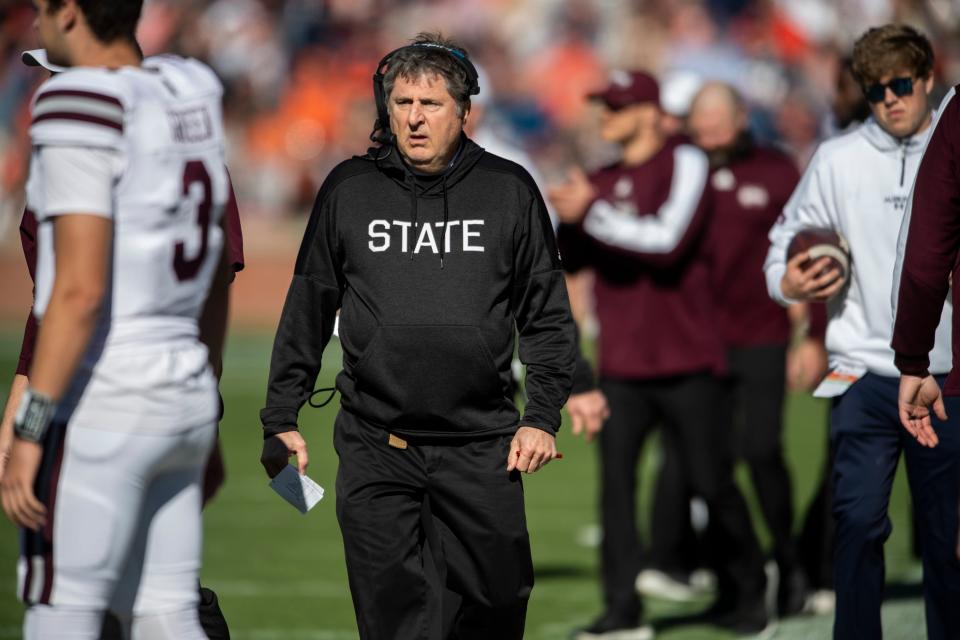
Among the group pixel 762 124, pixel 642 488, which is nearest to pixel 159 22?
pixel 762 124

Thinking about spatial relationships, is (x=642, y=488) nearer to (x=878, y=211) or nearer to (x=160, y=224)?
(x=878, y=211)

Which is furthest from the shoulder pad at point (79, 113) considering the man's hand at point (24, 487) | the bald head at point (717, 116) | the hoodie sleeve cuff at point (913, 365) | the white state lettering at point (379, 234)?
the bald head at point (717, 116)

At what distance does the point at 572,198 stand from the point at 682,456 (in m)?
1.30

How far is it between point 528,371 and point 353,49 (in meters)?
21.4

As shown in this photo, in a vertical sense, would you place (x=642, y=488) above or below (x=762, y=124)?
below

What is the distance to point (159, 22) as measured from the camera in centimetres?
2442

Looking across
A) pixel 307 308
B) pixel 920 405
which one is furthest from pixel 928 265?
pixel 307 308

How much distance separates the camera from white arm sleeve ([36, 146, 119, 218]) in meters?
3.54

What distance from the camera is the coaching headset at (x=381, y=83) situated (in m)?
4.77

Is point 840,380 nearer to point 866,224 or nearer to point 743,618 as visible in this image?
point 866,224

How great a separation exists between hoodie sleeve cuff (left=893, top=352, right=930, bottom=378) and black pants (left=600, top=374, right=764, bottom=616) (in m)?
2.26

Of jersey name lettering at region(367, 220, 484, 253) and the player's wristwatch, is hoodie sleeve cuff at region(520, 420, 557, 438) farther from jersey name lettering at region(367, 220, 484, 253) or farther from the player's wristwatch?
the player's wristwatch

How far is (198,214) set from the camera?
382 cm

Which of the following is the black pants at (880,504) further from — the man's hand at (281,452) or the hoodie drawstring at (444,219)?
the man's hand at (281,452)
